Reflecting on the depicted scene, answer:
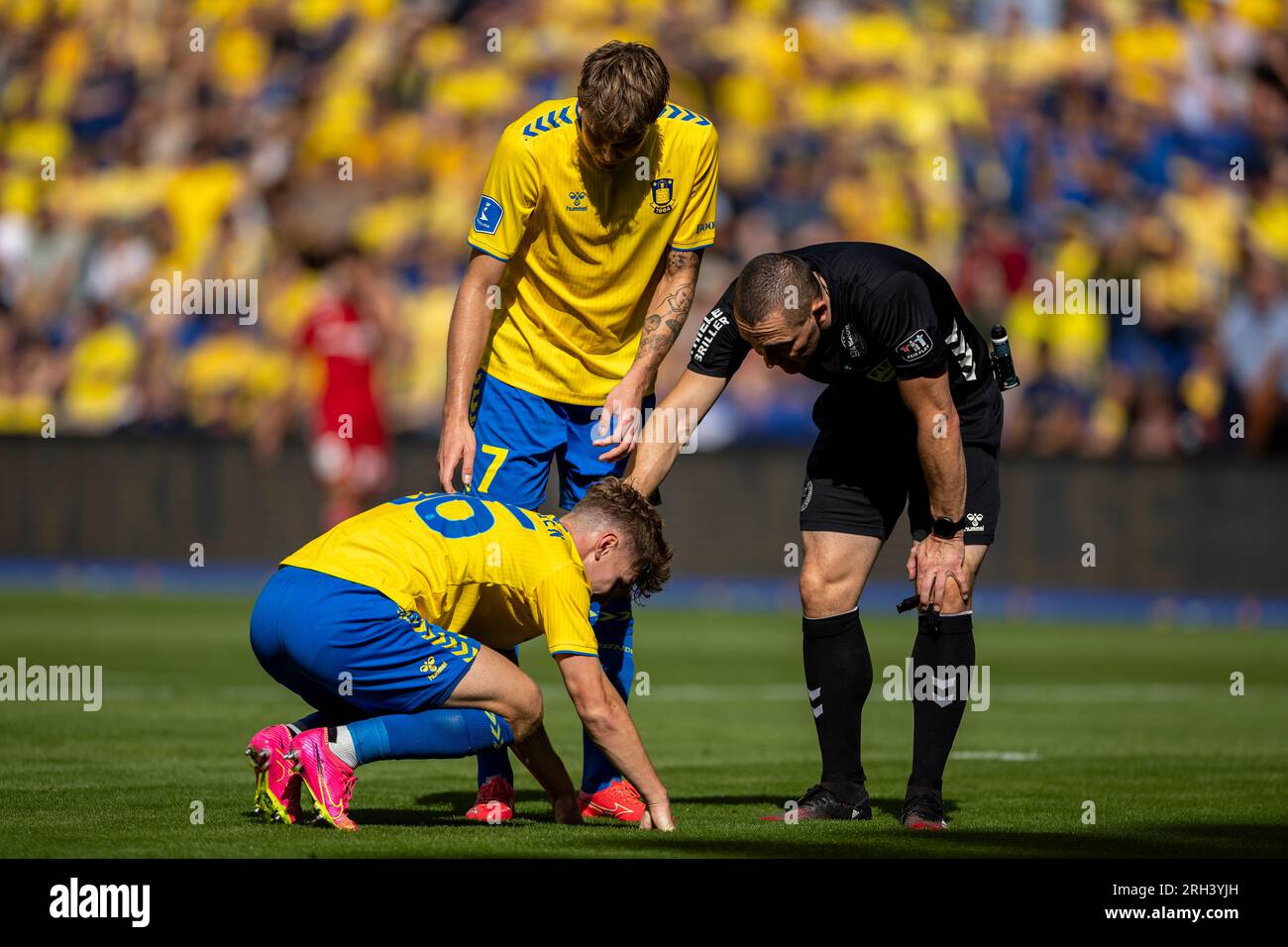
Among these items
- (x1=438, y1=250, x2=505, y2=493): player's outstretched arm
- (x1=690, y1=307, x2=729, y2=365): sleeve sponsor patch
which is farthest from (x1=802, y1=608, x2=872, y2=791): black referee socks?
(x1=438, y1=250, x2=505, y2=493): player's outstretched arm

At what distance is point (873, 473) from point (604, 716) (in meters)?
1.60

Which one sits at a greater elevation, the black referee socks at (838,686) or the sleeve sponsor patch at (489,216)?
the sleeve sponsor patch at (489,216)

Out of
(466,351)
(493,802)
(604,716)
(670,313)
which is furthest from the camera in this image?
(670,313)

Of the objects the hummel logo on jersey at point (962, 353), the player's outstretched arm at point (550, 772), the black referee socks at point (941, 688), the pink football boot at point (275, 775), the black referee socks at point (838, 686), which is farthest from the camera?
the black referee socks at point (838, 686)

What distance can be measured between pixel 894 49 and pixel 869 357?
1592 cm

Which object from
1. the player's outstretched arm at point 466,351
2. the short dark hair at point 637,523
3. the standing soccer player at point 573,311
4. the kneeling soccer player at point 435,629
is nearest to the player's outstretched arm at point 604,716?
the kneeling soccer player at point 435,629

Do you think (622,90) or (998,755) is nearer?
(622,90)

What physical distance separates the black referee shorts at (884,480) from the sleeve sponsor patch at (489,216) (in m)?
1.45

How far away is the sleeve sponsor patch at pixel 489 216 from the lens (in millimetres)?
7398

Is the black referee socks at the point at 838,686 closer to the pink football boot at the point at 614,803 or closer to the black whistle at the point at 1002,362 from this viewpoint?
the pink football boot at the point at 614,803

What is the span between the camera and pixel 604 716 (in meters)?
6.26

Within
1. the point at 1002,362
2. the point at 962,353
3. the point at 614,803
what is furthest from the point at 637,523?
the point at 1002,362

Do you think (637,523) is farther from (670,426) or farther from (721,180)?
(721,180)

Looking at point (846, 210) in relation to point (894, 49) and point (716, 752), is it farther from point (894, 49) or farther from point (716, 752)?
point (716, 752)
